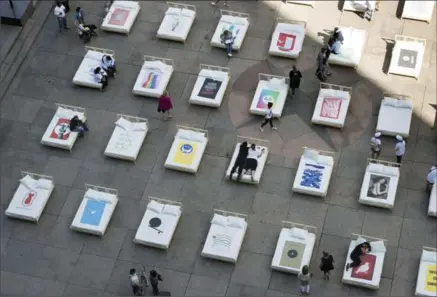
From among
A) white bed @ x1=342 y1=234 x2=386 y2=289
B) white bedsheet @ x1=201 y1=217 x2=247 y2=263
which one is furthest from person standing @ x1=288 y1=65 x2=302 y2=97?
white bed @ x1=342 y1=234 x2=386 y2=289

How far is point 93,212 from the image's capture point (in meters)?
47.7

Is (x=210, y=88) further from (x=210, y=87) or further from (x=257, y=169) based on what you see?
(x=257, y=169)

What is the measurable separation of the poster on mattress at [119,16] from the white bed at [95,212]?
1111 cm

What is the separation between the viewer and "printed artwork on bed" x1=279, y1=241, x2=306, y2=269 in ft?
148

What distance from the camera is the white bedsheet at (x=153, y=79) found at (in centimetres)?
5225

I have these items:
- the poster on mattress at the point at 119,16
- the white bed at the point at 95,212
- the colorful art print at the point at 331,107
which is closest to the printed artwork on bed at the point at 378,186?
the colorful art print at the point at 331,107

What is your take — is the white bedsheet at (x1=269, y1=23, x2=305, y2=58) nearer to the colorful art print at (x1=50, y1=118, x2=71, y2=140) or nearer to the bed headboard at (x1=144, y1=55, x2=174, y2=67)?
the bed headboard at (x1=144, y1=55, x2=174, y2=67)

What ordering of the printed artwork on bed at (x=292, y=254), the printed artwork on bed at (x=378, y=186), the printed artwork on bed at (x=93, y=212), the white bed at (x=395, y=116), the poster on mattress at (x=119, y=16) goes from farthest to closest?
the poster on mattress at (x=119, y=16), the white bed at (x=395, y=116), the printed artwork on bed at (x=93, y=212), the printed artwork on bed at (x=378, y=186), the printed artwork on bed at (x=292, y=254)

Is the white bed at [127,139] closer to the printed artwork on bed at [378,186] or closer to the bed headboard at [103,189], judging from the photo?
the bed headboard at [103,189]

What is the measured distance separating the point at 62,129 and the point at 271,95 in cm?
1016

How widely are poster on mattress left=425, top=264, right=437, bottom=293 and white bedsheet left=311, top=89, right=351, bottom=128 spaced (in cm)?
871

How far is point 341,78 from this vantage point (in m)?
52.3

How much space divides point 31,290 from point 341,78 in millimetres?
18189

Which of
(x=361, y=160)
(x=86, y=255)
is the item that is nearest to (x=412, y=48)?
(x=361, y=160)
